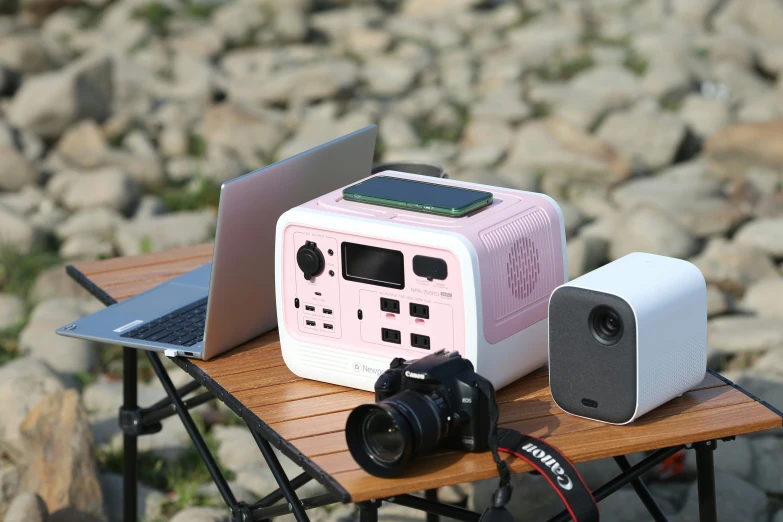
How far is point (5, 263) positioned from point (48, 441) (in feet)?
8.03

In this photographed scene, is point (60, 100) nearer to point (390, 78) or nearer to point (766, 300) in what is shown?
point (390, 78)

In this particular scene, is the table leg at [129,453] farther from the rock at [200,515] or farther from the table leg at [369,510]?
the table leg at [369,510]

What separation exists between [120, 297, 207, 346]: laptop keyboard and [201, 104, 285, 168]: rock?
4.91 meters

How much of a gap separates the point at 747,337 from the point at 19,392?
10.8 feet

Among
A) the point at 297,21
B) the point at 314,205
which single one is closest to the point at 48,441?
the point at 314,205

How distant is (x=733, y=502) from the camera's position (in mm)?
4234

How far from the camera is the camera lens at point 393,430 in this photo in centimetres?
232

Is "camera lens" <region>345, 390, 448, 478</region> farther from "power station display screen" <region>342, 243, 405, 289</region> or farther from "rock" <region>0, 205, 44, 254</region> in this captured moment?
"rock" <region>0, 205, 44, 254</region>

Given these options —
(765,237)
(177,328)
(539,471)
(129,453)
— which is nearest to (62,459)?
(129,453)

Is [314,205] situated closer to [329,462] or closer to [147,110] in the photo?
[329,462]

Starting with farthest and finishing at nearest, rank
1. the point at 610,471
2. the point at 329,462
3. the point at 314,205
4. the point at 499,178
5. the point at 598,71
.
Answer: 1. the point at 598,71
2. the point at 499,178
3. the point at 610,471
4. the point at 314,205
5. the point at 329,462

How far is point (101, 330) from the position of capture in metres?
3.25

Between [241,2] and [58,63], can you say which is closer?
[58,63]

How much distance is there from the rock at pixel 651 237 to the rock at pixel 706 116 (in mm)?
2614
